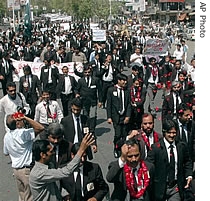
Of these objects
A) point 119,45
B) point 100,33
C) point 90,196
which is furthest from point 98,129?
point 100,33

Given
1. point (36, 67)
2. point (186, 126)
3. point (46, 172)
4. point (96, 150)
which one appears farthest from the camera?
point (36, 67)

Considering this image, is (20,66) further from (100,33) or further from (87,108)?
(87,108)

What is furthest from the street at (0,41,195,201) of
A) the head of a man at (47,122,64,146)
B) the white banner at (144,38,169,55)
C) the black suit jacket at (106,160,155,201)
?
the white banner at (144,38,169,55)

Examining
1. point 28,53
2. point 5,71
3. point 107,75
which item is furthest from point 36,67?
point 107,75

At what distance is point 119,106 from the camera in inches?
346

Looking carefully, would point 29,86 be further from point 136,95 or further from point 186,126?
point 186,126

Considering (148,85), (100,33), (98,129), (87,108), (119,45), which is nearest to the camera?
(87,108)

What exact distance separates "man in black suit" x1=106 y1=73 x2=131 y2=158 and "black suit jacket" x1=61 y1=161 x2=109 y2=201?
3960mm

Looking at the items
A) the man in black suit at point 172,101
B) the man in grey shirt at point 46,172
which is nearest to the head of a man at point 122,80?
the man in black suit at point 172,101

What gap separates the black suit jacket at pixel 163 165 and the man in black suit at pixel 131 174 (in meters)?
0.33

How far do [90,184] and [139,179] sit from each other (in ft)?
1.60

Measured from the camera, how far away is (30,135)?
612 cm
